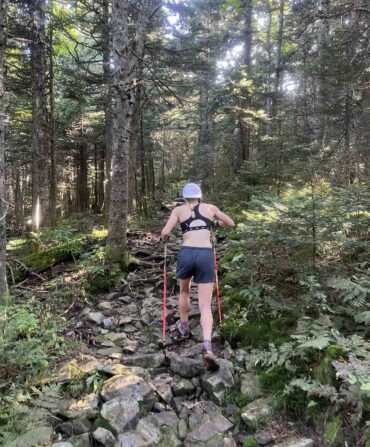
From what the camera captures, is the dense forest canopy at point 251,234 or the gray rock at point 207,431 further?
the dense forest canopy at point 251,234

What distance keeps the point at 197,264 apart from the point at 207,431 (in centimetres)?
209

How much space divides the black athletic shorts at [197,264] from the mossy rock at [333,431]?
226 centimetres

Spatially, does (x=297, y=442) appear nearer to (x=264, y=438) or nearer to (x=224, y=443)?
(x=264, y=438)

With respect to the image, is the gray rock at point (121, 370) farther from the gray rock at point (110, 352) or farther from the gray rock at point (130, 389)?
the gray rock at point (110, 352)

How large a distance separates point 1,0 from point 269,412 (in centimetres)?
704

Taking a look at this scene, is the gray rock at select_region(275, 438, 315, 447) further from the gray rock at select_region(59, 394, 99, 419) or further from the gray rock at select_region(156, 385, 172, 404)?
the gray rock at select_region(59, 394, 99, 419)

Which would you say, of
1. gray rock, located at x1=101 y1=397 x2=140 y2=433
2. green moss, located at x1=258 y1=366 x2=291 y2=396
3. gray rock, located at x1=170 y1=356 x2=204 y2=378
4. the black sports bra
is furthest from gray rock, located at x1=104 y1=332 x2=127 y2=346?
green moss, located at x1=258 y1=366 x2=291 y2=396

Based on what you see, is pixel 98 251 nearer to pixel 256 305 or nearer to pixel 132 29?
pixel 256 305

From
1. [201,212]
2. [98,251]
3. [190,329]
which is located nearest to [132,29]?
[98,251]

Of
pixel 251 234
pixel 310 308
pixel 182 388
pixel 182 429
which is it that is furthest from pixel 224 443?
pixel 251 234

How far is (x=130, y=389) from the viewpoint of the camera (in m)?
4.17

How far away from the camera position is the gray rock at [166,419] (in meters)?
3.83

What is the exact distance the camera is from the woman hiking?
507cm

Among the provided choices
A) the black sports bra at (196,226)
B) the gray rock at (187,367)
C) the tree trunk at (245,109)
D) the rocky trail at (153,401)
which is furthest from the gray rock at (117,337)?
the tree trunk at (245,109)
